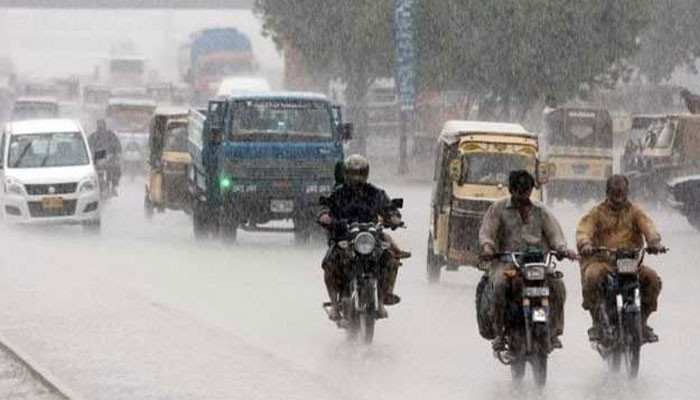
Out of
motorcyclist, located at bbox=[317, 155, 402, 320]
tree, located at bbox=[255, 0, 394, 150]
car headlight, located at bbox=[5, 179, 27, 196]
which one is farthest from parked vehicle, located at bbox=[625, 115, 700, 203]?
motorcyclist, located at bbox=[317, 155, 402, 320]

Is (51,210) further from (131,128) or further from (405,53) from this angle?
(131,128)

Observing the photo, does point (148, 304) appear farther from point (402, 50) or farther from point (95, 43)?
point (95, 43)

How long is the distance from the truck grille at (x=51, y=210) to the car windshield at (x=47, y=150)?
100 cm

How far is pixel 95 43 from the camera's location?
141 metres

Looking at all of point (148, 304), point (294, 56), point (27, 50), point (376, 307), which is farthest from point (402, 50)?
point (27, 50)

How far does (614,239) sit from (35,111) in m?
48.7

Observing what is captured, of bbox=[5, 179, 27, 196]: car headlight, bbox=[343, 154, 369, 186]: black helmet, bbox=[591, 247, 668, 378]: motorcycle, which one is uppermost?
bbox=[343, 154, 369, 186]: black helmet

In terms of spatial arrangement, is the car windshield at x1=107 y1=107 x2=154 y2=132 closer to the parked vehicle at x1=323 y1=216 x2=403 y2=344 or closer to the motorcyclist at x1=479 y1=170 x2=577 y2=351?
the parked vehicle at x1=323 y1=216 x2=403 y2=344

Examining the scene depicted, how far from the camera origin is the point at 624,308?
16.5 metres

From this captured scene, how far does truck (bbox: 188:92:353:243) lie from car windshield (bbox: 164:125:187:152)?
6.85 meters

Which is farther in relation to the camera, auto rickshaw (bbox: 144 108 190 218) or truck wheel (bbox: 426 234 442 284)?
auto rickshaw (bbox: 144 108 190 218)

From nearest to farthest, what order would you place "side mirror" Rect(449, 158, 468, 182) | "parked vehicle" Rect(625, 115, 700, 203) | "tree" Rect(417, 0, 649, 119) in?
"side mirror" Rect(449, 158, 468, 182) < "parked vehicle" Rect(625, 115, 700, 203) < "tree" Rect(417, 0, 649, 119)

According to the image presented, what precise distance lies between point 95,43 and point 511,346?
4981 inches

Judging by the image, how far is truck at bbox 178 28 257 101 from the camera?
91.3 m
